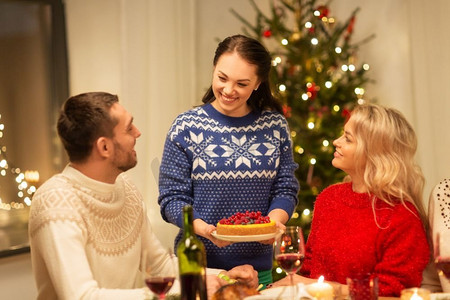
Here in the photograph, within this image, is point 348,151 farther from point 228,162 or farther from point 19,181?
point 19,181

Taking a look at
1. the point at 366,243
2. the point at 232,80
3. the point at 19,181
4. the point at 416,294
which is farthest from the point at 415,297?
the point at 19,181

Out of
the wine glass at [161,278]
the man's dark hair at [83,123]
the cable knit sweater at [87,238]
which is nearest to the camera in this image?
the wine glass at [161,278]

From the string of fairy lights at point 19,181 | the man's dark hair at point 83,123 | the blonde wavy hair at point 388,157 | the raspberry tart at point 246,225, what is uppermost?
the man's dark hair at point 83,123

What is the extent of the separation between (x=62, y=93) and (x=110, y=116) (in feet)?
7.08

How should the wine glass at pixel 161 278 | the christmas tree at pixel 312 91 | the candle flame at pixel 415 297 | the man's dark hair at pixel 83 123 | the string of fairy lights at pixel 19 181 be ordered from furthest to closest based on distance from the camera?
the christmas tree at pixel 312 91
the string of fairy lights at pixel 19 181
the man's dark hair at pixel 83 123
the candle flame at pixel 415 297
the wine glass at pixel 161 278

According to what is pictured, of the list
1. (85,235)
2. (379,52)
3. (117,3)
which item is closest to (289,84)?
(379,52)

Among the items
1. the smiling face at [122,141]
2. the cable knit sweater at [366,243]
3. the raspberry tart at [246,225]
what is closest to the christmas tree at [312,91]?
the cable knit sweater at [366,243]

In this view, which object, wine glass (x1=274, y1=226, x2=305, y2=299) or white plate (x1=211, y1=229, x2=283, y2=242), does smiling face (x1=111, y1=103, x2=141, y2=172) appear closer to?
white plate (x1=211, y1=229, x2=283, y2=242)

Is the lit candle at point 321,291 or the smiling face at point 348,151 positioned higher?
the smiling face at point 348,151

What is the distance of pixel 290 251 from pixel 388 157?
27.8 inches

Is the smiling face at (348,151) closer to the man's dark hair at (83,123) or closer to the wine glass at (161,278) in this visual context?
the man's dark hair at (83,123)

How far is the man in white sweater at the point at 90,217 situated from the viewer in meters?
2.09

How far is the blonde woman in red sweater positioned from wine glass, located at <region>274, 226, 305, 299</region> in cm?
42

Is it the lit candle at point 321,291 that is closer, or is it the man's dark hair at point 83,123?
the lit candle at point 321,291
